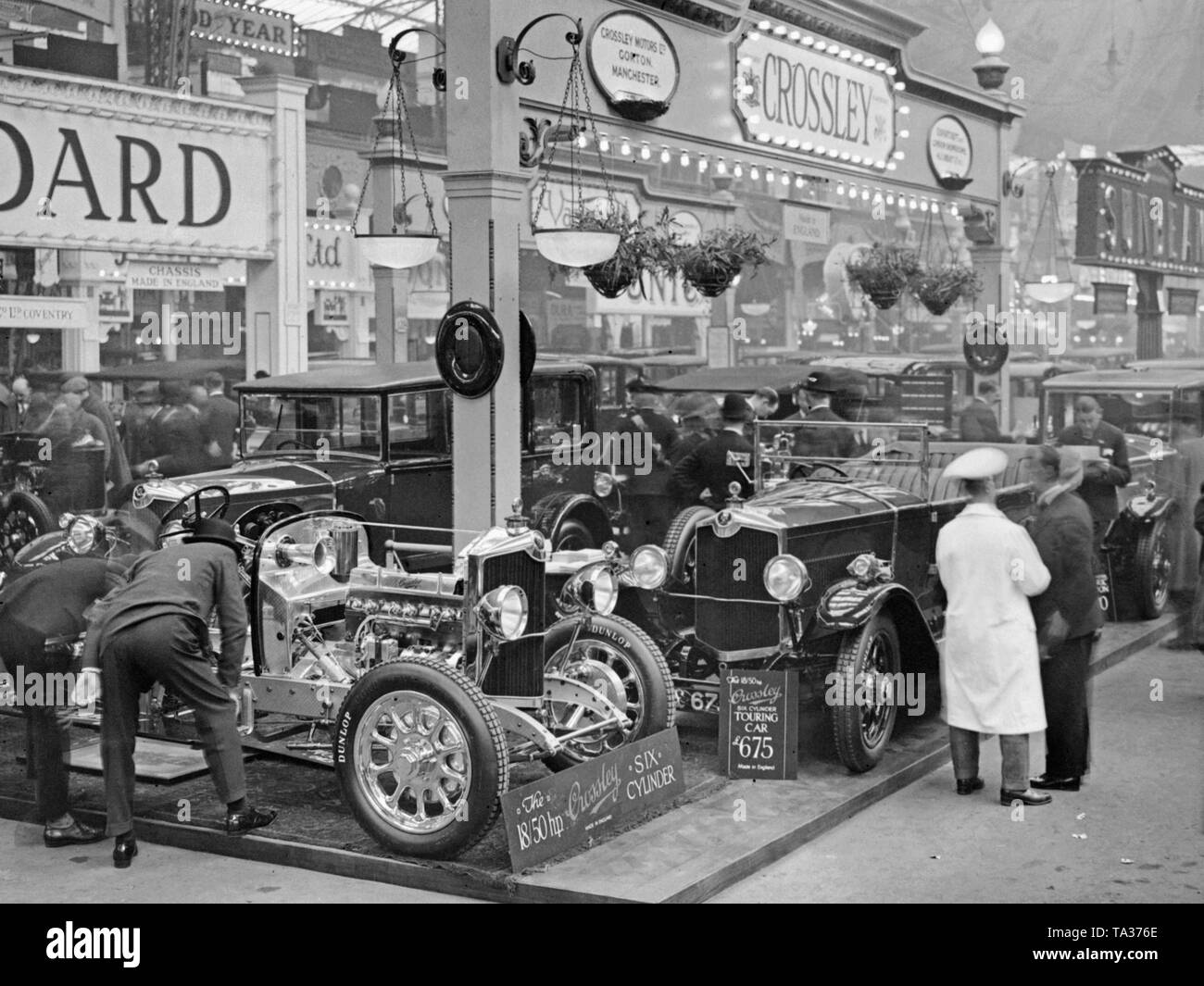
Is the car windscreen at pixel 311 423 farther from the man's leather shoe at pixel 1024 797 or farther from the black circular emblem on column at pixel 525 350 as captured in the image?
the man's leather shoe at pixel 1024 797

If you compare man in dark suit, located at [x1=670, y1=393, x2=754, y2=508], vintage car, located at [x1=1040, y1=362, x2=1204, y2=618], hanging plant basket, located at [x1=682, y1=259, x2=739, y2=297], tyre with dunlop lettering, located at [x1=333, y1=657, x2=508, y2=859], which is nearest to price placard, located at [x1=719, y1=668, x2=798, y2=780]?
tyre with dunlop lettering, located at [x1=333, y1=657, x2=508, y2=859]

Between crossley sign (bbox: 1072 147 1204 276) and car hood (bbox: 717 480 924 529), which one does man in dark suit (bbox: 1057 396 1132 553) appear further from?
crossley sign (bbox: 1072 147 1204 276)

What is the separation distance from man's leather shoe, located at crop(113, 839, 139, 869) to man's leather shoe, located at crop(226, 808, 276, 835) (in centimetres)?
36

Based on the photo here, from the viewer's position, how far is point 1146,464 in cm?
1106

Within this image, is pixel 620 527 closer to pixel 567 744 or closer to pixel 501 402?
pixel 501 402

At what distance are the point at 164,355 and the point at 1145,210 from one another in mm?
15113

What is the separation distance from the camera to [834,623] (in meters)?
6.83

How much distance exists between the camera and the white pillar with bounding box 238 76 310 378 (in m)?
13.8

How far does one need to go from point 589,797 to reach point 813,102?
7.07 metres

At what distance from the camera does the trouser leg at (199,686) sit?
5488 mm

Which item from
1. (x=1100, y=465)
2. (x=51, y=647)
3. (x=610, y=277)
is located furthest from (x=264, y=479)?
(x=1100, y=465)

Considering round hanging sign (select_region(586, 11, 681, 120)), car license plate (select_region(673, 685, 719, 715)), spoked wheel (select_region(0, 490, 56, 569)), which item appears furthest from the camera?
spoked wheel (select_region(0, 490, 56, 569))

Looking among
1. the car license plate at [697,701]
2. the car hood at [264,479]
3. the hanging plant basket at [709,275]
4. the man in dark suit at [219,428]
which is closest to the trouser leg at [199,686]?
the car license plate at [697,701]

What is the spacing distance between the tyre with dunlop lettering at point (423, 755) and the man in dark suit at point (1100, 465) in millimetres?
6110
